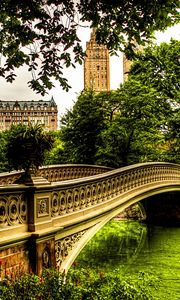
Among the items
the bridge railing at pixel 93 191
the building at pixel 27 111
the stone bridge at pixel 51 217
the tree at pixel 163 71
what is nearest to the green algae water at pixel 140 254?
the stone bridge at pixel 51 217

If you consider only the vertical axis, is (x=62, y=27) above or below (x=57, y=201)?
above

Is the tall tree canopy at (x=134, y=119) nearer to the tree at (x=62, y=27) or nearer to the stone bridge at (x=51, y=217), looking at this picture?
the stone bridge at (x=51, y=217)

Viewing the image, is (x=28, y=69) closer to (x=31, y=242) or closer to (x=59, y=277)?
(x=31, y=242)

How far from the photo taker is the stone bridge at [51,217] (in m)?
5.80

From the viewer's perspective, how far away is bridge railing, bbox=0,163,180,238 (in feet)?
19.4

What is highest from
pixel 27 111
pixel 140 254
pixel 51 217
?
pixel 27 111

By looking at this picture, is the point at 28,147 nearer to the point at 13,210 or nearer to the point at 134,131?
the point at 13,210

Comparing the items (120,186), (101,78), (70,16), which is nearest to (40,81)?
(70,16)

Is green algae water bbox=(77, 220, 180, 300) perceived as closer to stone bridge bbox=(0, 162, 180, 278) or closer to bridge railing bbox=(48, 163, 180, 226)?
stone bridge bbox=(0, 162, 180, 278)

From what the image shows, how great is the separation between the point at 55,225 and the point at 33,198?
104cm

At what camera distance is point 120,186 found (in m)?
11.6

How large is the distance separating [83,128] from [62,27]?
58.2 ft

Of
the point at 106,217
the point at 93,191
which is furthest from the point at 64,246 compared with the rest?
the point at 106,217

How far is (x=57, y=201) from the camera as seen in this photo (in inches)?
288
